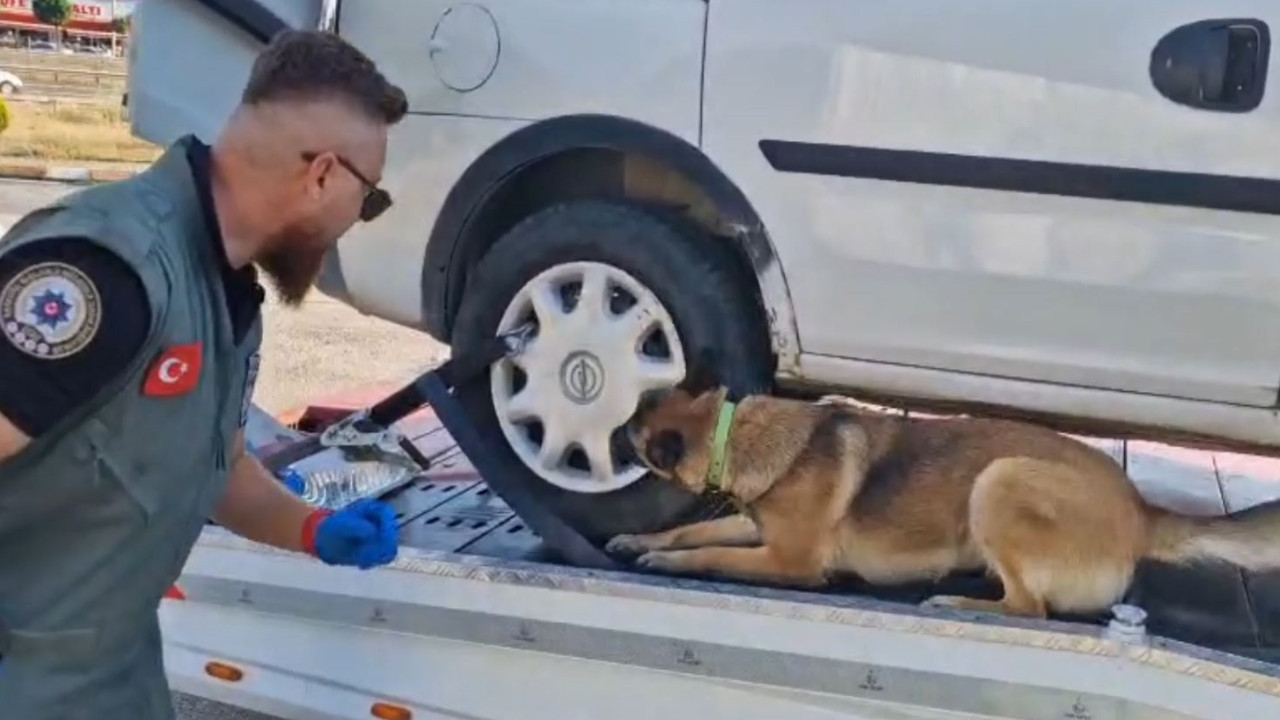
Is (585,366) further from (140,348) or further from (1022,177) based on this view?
(140,348)

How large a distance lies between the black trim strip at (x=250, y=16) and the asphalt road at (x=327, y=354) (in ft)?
11.1

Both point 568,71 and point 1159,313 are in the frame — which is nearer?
point 1159,313

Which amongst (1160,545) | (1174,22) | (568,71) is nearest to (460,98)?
(568,71)

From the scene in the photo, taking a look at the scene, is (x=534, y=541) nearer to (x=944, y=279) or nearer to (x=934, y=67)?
(x=944, y=279)

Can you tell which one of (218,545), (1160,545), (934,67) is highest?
(934,67)

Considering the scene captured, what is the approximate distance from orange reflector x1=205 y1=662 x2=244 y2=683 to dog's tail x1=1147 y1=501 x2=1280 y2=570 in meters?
1.81

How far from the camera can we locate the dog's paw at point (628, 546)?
2.99 meters

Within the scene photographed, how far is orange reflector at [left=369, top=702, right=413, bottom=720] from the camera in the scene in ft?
9.12

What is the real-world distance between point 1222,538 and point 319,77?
5.82 ft

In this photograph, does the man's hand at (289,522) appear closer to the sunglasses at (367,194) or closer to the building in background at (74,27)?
the sunglasses at (367,194)

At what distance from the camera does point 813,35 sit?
9.11ft

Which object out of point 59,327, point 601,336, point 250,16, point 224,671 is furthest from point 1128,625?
point 250,16

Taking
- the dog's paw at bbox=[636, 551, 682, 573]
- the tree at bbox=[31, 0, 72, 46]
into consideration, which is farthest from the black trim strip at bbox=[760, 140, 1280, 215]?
the tree at bbox=[31, 0, 72, 46]

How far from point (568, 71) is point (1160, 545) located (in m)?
1.47
